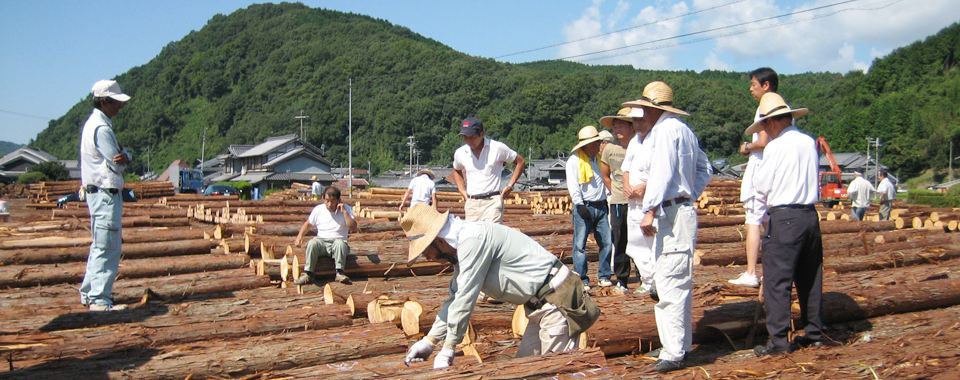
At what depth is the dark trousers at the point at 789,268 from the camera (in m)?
4.10

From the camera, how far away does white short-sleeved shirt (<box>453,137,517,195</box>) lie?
649cm

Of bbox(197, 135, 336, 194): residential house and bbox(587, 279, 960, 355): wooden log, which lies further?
bbox(197, 135, 336, 194): residential house

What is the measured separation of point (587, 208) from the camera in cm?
667

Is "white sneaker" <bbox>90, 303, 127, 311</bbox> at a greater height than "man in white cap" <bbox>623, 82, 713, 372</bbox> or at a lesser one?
lesser

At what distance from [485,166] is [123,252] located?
5042mm

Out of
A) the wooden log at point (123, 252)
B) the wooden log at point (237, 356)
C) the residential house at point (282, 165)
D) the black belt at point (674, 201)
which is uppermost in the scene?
the residential house at point (282, 165)

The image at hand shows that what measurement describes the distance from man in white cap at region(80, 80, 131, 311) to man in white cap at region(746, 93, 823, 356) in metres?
5.13

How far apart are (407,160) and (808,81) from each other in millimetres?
80443

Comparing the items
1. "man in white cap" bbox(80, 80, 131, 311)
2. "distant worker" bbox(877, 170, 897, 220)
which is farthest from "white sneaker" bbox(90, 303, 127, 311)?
"distant worker" bbox(877, 170, 897, 220)

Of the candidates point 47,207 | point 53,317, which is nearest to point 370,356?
point 53,317

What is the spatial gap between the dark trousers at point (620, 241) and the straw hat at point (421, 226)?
3.14m

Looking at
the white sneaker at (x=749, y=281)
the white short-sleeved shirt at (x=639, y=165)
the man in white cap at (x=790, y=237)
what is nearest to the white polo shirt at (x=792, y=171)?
the man in white cap at (x=790, y=237)

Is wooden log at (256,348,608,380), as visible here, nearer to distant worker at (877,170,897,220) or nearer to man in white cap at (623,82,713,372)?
man in white cap at (623,82,713,372)

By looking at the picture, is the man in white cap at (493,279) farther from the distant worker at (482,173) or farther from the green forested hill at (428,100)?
the green forested hill at (428,100)
